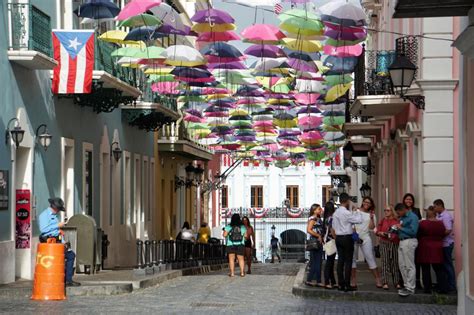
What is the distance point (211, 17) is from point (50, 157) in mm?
4843

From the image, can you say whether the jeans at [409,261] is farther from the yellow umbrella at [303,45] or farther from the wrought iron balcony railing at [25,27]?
the wrought iron balcony railing at [25,27]

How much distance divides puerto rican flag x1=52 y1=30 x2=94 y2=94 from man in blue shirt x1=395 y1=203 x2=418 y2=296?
8344 mm

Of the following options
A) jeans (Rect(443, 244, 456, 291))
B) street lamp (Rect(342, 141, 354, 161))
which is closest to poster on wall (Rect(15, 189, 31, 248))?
jeans (Rect(443, 244, 456, 291))

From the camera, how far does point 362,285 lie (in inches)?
910

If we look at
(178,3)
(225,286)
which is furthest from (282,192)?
(225,286)

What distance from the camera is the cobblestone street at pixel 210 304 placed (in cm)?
1781

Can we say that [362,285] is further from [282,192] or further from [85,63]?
[282,192]

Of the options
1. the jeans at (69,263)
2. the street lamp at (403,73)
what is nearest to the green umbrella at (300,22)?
the street lamp at (403,73)

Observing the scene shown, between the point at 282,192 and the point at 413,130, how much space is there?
68.3 meters

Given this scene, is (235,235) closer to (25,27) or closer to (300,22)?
(300,22)

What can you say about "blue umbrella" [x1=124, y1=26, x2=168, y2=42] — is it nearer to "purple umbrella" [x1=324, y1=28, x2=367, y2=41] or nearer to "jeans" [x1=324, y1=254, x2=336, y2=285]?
"purple umbrella" [x1=324, y1=28, x2=367, y2=41]

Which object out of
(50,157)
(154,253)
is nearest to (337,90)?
(154,253)

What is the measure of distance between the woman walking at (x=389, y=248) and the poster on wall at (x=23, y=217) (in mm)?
6961

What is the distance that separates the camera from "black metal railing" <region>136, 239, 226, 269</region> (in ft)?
87.0
